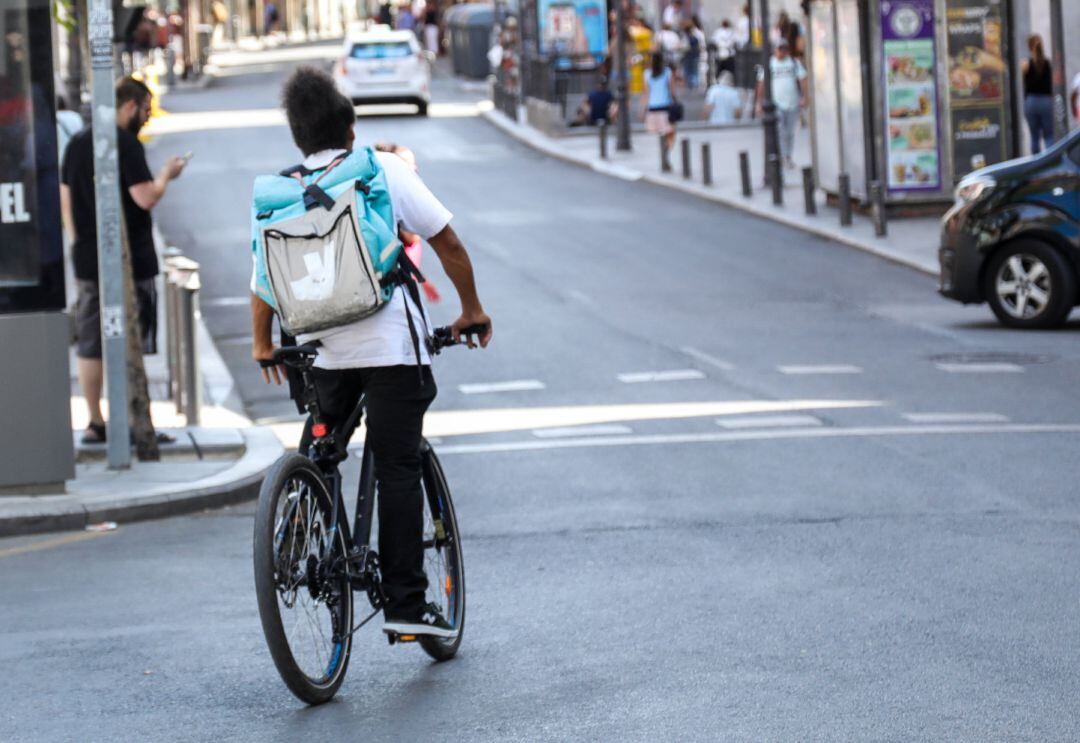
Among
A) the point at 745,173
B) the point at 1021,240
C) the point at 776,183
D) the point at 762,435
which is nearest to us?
the point at 762,435

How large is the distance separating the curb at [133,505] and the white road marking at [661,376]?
437cm

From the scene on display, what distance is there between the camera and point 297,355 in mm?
6027

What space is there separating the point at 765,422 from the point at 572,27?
109 feet

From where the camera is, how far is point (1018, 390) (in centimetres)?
1369

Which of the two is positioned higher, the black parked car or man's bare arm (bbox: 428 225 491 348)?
man's bare arm (bbox: 428 225 491 348)

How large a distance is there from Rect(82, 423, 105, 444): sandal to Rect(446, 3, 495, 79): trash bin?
162 ft

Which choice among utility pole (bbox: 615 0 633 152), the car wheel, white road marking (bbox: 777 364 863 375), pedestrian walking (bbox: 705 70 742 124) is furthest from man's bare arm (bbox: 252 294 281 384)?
pedestrian walking (bbox: 705 70 742 124)

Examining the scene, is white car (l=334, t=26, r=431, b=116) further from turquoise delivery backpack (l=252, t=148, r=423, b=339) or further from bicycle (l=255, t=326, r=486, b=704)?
turquoise delivery backpack (l=252, t=148, r=423, b=339)

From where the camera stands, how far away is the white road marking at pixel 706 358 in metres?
15.3

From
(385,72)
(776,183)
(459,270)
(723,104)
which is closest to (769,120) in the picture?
Answer: (776,183)

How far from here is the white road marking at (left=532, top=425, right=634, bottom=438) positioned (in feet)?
40.6

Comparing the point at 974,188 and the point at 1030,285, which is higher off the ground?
the point at 974,188

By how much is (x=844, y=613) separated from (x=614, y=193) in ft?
77.6

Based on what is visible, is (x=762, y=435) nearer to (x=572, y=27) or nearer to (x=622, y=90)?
(x=622, y=90)
